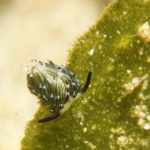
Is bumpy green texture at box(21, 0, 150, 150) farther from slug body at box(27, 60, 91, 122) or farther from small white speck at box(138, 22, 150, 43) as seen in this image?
slug body at box(27, 60, 91, 122)

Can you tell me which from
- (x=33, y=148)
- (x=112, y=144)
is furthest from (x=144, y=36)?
(x=33, y=148)

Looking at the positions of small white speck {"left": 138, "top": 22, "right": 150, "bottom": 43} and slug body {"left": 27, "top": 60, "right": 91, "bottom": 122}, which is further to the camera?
small white speck {"left": 138, "top": 22, "right": 150, "bottom": 43}

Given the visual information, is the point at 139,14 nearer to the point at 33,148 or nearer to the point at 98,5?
the point at 98,5

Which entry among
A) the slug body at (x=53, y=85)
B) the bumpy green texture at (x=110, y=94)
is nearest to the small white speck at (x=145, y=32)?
the bumpy green texture at (x=110, y=94)

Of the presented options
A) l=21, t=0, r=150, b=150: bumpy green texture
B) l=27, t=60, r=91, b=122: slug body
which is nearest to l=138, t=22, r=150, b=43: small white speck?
l=21, t=0, r=150, b=150: bumpy green texture

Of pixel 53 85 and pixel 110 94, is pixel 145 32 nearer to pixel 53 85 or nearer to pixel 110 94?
pixel 110 94

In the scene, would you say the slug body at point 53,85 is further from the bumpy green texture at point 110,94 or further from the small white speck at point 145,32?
the small white speck at point 145,32

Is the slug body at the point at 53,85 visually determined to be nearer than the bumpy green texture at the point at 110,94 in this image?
Yes

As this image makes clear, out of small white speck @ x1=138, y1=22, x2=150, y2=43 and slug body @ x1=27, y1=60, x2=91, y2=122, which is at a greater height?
small white speck @ x1=138, y1=22, x2=150, y2=43

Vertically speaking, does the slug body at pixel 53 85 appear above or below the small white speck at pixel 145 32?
below
